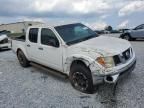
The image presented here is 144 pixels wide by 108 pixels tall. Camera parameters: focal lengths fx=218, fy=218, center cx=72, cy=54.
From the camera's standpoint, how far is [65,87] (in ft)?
19.9

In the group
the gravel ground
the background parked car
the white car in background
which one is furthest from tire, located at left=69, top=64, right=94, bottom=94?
the background parked car

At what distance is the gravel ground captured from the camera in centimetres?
483

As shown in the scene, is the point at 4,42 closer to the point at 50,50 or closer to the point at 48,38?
the point at 48,38

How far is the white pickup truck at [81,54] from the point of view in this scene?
4.93 meters

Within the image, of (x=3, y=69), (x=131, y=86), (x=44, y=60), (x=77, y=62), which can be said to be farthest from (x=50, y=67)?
(x=3, y=69)

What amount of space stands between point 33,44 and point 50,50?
1.28 metres

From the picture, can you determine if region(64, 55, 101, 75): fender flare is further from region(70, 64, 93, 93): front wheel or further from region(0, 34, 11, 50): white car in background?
region(0, 34, 11, 50): white car in background

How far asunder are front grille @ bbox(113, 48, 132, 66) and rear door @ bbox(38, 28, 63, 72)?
1663 mm

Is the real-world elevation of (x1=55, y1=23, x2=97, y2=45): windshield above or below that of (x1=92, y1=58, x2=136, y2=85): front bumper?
above

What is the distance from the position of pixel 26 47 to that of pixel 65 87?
2.78 metres

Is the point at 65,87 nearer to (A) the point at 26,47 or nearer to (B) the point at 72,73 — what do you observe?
(B) the point at 72,73

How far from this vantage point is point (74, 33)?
648 cm

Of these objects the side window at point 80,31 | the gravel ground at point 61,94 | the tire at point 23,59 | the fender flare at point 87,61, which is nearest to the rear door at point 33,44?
the tire at point 23,59

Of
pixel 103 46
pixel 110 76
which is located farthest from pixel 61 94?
pixel 103 46
